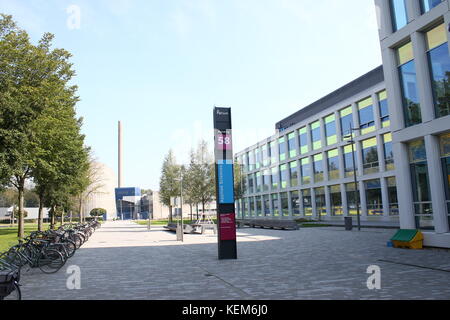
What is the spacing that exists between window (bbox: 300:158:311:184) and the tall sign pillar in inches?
1541

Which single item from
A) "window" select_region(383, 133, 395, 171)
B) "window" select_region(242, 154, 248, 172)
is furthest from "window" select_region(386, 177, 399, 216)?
"window" select_region(242, 154, 248, 172)

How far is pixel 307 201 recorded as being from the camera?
51844 mm

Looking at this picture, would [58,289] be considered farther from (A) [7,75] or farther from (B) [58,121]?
(B) [58,121]

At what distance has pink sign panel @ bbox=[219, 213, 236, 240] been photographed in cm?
1296

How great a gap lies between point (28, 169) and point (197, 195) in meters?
17.0

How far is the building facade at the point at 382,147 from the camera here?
14430 millimetres

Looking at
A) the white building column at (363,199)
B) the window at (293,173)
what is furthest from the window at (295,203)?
the white building column at (363,199)

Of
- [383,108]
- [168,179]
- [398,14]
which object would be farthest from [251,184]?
[398,14]

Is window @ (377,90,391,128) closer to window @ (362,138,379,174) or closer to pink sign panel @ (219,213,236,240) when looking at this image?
window @ (362,138,379,174)

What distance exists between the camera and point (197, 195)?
131ft

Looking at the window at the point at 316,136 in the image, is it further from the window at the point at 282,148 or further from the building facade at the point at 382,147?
the window at the point at 282,148

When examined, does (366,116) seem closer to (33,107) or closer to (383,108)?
(383,108)

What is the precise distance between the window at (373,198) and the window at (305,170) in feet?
36.5
